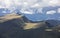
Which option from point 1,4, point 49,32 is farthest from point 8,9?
point 49,32

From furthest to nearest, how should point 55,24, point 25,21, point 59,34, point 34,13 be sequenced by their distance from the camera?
point 25,21
point 34,13
point 55,24
point 59,34

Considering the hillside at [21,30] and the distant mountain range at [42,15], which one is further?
the distant mountain range at [42,15]

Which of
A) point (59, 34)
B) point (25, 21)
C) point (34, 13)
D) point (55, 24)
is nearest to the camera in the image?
point (59, 34)

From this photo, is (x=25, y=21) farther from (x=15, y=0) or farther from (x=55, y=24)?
(x=55, y=24)

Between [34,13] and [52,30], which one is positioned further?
[34,13]

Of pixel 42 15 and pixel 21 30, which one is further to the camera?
pixel 42 15

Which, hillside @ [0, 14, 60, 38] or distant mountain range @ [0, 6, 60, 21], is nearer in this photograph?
hillside @ [0, 14, 60, 38]

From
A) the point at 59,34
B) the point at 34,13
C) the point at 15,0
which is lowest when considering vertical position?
the point at 59,34

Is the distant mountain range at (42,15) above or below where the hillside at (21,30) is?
above

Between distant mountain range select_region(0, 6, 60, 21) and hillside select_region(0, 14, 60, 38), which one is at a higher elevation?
distant mountain range select_region(0, 6, 60, 21)

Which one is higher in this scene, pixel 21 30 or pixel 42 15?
pixel 42 15

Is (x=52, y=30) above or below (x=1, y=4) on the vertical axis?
below
